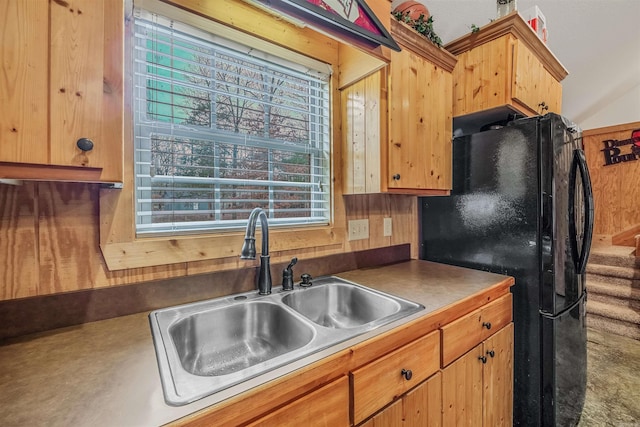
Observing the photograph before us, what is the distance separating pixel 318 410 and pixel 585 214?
1.86 meters

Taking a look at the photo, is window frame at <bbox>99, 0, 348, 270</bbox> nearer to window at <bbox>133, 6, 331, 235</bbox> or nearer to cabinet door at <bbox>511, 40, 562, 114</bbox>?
window at <bbox>133, 6, 331, 235</bbox>

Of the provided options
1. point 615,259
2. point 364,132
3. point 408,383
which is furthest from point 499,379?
point 615,259

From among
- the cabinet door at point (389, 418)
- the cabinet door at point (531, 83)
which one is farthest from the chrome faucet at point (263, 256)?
the cabinet door at point (531, 83)

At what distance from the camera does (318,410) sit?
0.70m

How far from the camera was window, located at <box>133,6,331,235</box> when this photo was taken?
3.58 ft

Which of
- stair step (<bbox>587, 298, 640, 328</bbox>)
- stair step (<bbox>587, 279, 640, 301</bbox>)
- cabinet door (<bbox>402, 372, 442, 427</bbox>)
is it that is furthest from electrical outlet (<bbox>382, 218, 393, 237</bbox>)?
stair step (<bbox>587, 279, 640, 301</bbox>)

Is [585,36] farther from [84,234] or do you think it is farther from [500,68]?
[84,234]

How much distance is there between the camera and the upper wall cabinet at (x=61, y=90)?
0.59 meters

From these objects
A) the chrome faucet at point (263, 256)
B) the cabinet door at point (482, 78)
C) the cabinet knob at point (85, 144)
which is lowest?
the chrome faucet at point (263, 256)

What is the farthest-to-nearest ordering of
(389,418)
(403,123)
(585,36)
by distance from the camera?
(585,36), (403,123), (389,418)

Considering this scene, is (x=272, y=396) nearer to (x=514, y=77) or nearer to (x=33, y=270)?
(x=33, y=270)

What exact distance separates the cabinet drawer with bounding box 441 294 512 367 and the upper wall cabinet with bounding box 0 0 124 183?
3.97ft

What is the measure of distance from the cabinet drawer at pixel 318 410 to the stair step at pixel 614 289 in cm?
382

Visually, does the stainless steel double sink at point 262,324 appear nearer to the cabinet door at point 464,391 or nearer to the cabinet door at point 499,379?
the cabinet door at point 464,391
